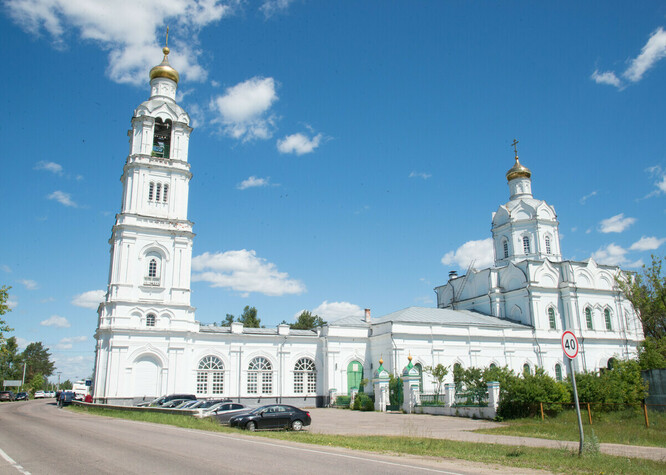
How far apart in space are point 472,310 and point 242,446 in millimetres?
38344

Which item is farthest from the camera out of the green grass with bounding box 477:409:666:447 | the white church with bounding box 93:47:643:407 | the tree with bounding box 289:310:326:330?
the tree with bounding box 289:310:326:330

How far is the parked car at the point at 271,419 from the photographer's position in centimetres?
1848

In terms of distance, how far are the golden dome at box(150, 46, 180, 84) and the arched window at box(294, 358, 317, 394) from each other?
2414 cm

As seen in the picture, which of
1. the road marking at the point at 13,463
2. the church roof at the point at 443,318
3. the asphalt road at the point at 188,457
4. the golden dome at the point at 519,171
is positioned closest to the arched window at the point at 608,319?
the church roof at the point at 443,318

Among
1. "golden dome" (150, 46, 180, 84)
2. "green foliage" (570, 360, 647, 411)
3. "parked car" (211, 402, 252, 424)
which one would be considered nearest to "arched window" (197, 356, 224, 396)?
"parked car" (211, 402, 252, 424)

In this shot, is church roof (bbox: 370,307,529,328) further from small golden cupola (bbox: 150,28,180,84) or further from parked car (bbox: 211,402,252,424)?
small golden cupola (bbox: 150,28,180,84)

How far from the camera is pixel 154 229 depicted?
3612 centimetres

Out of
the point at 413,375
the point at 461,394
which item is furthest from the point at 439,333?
the point at 461,394

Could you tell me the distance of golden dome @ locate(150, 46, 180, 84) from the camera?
39688 mm

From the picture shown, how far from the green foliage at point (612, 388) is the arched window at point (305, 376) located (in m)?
19.5

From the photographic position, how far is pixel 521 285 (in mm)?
44281

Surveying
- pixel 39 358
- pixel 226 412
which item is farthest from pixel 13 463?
pixel 39 358

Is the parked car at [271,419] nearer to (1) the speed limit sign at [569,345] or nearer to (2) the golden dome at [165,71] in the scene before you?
(1) the speed limit sign at [569,345]

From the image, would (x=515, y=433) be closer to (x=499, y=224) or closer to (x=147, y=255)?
(x=147, y=255)
